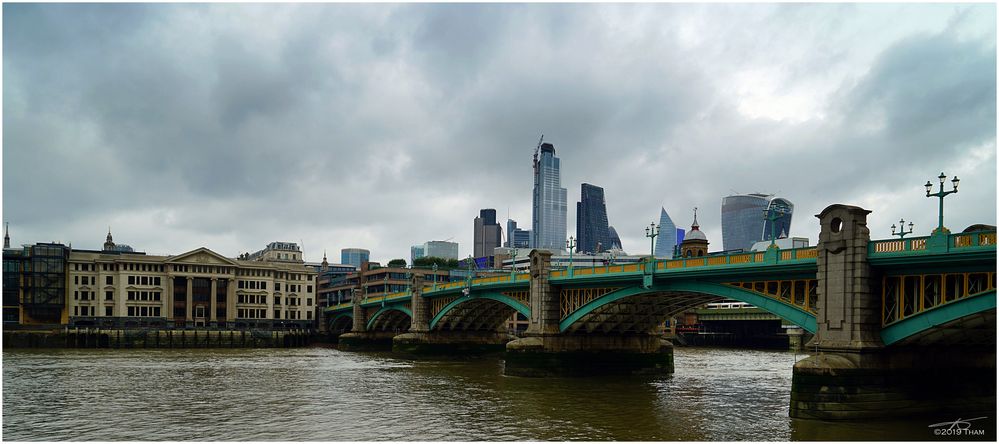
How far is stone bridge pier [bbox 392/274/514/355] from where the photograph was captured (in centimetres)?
9119

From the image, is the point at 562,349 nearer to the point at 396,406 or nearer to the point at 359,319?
the point at 396,406

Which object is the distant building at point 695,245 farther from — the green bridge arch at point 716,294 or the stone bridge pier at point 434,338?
the green bridge arch at point 716,294

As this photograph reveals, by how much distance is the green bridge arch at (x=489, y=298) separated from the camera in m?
68.4

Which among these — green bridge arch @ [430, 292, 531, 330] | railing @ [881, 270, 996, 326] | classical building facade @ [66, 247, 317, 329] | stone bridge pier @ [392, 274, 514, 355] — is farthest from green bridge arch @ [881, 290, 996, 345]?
classical building facade @ [66, 247, 317, 329]

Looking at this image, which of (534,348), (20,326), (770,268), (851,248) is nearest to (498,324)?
(534,348)

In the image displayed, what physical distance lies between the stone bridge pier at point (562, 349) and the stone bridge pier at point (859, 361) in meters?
25.3

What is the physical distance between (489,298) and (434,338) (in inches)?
709

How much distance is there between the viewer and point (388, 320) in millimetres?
114000

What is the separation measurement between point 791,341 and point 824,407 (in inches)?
3462

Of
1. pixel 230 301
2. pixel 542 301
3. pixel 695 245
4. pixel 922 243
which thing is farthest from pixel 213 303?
pixel 922 243

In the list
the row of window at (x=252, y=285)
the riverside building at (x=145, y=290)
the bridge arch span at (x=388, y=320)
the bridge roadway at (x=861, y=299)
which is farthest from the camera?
the row of window at (x=252, y=285)

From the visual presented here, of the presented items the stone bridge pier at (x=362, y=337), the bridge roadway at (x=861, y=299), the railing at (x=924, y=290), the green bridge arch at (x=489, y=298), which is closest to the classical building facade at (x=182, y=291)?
the stone bridge pier at (x=362, y=337)

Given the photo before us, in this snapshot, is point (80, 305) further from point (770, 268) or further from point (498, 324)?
point (770, 268)

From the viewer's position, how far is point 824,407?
114ft
